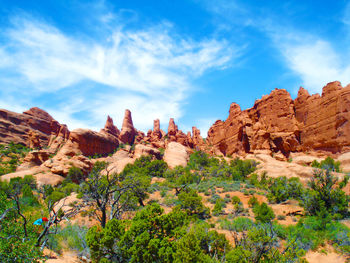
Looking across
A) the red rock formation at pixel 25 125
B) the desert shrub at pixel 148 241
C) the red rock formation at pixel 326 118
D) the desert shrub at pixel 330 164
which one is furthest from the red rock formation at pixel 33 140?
the red rock formation at pixel 326 118

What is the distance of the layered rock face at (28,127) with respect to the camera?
5738 cm

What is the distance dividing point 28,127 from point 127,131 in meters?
31.6

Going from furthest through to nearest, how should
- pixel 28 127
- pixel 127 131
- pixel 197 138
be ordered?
pixel 127 131 < pixel 197 138 < pixel 28 127

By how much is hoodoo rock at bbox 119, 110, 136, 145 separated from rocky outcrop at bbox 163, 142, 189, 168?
2721 centimetres

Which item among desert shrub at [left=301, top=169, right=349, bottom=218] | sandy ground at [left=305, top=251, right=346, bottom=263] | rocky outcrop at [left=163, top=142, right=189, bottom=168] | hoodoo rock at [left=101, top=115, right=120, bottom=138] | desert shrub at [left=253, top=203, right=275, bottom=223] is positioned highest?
hoodoo rock at [left=101, top=115, right=120, bottom=138]

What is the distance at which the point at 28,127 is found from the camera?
63.5 meters

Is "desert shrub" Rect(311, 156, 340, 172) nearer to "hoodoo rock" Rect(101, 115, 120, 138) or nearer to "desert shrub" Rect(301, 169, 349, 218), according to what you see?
"desert shrub" Rect(301, 169, 349, 218)

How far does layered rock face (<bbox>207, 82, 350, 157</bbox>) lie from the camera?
35.3 meters

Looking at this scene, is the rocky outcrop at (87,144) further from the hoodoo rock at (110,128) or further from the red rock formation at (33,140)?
the red rock formation at (33,140)

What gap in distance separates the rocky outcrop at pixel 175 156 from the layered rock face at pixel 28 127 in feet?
138

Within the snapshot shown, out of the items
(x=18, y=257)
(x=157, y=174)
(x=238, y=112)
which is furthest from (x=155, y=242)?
(x=238, y=112)

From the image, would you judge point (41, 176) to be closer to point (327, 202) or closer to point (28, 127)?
point (327, 202)

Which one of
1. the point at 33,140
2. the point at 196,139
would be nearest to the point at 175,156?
the point at 196,139

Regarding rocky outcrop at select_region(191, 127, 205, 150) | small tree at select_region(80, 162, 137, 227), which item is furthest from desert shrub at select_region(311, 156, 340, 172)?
rocky outcrop at select_region(191, 127, 205, 150)
